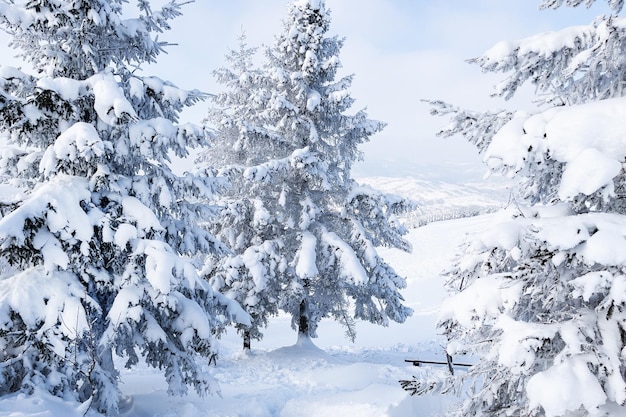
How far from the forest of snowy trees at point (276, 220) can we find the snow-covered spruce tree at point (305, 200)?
0.08 m

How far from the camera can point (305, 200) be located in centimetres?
1447

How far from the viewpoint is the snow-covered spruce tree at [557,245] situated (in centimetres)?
339

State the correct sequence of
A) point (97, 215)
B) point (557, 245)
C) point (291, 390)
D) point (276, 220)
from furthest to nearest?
1. point (276, 220)
2. point (291, 390)
3. point (97, 215)
4. point (557, 245)

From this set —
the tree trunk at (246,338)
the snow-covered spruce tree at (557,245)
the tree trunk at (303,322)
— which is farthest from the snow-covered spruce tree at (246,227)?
the snow-covered spruce tree at (557,245)

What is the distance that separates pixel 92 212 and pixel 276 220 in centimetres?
801

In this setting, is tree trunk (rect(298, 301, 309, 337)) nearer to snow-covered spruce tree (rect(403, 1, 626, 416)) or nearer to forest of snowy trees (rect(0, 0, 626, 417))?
forest of snowy trees (rect(0, 0, 626, 417))

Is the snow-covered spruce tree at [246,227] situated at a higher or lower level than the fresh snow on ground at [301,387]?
higher

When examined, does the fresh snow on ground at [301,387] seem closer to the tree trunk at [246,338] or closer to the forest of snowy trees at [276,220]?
the tree trunk at [246,338]

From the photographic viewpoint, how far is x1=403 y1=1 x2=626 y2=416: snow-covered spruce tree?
11.1 ft

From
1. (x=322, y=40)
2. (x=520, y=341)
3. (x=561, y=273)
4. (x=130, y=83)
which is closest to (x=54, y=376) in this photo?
(x=130, y=83)

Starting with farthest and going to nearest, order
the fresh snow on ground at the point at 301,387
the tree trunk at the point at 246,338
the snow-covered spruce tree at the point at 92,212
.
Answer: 1. the tree trunk at the point at 246,338
2. the fresh snow on ground at the point at 301,387
3. the snow-covered spruce tree at the point at 92,212

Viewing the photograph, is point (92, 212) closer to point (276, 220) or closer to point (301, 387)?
point (301, 387)

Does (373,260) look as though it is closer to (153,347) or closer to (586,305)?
(153,347)

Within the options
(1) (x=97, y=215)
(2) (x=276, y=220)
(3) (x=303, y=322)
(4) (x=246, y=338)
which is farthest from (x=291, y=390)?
(1) (x=97, y=215)
